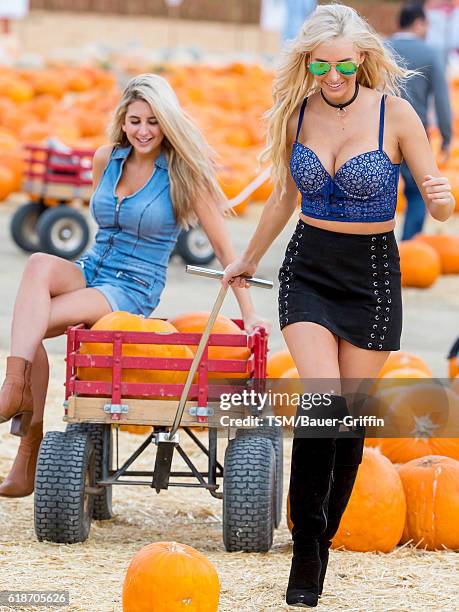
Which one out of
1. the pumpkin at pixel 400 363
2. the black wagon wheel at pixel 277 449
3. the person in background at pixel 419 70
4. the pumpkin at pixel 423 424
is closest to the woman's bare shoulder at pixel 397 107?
the black wagon wheel at pixel 277 449

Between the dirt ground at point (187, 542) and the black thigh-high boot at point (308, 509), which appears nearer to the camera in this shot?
the black thigh-high boot at point (308, 509)

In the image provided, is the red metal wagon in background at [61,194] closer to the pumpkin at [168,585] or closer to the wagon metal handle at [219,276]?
the wagon metal handle at [219,276]

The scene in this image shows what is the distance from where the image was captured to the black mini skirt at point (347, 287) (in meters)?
3.96

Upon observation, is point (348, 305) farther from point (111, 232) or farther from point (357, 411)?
point (111, 232)

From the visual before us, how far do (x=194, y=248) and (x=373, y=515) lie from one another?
614cm

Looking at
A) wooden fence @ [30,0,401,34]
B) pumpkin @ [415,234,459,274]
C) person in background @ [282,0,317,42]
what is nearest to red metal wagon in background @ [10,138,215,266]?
pumpkin @ [415,234,459,274]

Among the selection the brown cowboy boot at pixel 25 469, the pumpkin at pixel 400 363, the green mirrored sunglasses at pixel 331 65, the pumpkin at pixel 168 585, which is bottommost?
the pumpkin at pixel 168 585

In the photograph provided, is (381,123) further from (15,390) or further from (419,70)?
(419,70)

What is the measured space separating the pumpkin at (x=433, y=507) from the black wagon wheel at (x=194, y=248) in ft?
18.9

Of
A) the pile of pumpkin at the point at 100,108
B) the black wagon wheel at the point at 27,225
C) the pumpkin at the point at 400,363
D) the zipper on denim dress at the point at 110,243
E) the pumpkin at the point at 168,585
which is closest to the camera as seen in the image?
the pumpkin at the point at 168,585

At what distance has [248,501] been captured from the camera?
4395 millimetres

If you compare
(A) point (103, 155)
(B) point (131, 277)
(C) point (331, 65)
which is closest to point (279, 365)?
(B) point (131, 277)

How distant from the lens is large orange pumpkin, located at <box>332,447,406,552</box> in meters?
4.60

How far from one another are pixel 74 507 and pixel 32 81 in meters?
19.5
